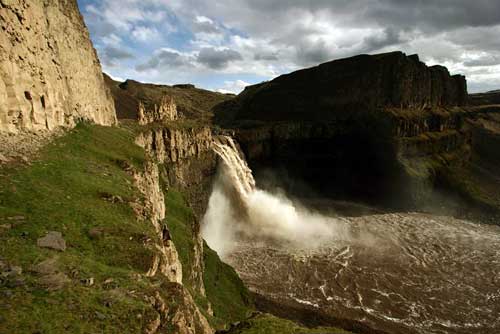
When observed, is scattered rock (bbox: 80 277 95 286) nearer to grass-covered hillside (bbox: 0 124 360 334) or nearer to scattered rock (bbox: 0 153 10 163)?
grass-covered hillside (bbox: 0 124 360 334)

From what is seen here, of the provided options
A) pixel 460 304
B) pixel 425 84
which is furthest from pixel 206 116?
pixel 460 304

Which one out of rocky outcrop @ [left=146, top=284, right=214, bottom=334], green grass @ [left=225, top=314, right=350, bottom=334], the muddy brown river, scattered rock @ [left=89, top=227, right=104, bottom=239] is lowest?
the muddy brown river

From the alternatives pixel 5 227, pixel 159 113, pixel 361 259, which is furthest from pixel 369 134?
pixel 5 227

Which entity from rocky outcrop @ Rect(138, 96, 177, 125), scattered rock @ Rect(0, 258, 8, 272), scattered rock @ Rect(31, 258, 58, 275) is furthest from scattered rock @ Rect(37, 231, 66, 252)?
rocky outcrop @ Rect(138, 96, 177, 125)

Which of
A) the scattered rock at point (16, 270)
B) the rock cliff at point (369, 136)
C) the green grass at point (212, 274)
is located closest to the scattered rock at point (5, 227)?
the scattered rock at point (16, 270)

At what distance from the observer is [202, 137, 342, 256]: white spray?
46031mm

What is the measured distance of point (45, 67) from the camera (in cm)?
2152

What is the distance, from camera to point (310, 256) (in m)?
40.7

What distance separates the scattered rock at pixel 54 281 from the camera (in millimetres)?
9359

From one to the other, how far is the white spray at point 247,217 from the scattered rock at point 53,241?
31.1 m

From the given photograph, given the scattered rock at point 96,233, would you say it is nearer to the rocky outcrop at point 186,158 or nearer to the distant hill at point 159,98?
the rocky outcrop at point 186,158

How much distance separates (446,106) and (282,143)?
48540mm

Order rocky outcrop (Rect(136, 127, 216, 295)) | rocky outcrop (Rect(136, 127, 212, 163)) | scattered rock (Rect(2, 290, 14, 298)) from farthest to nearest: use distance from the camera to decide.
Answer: rocky outcrop (Rect(136, 127, 216, 295)) < rocky outcrop (Rect(136, 127, 212, 163)) < scattered rock (Rect(2, 290, 14, 298))

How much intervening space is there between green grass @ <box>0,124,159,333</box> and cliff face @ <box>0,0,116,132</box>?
265 centimetres
